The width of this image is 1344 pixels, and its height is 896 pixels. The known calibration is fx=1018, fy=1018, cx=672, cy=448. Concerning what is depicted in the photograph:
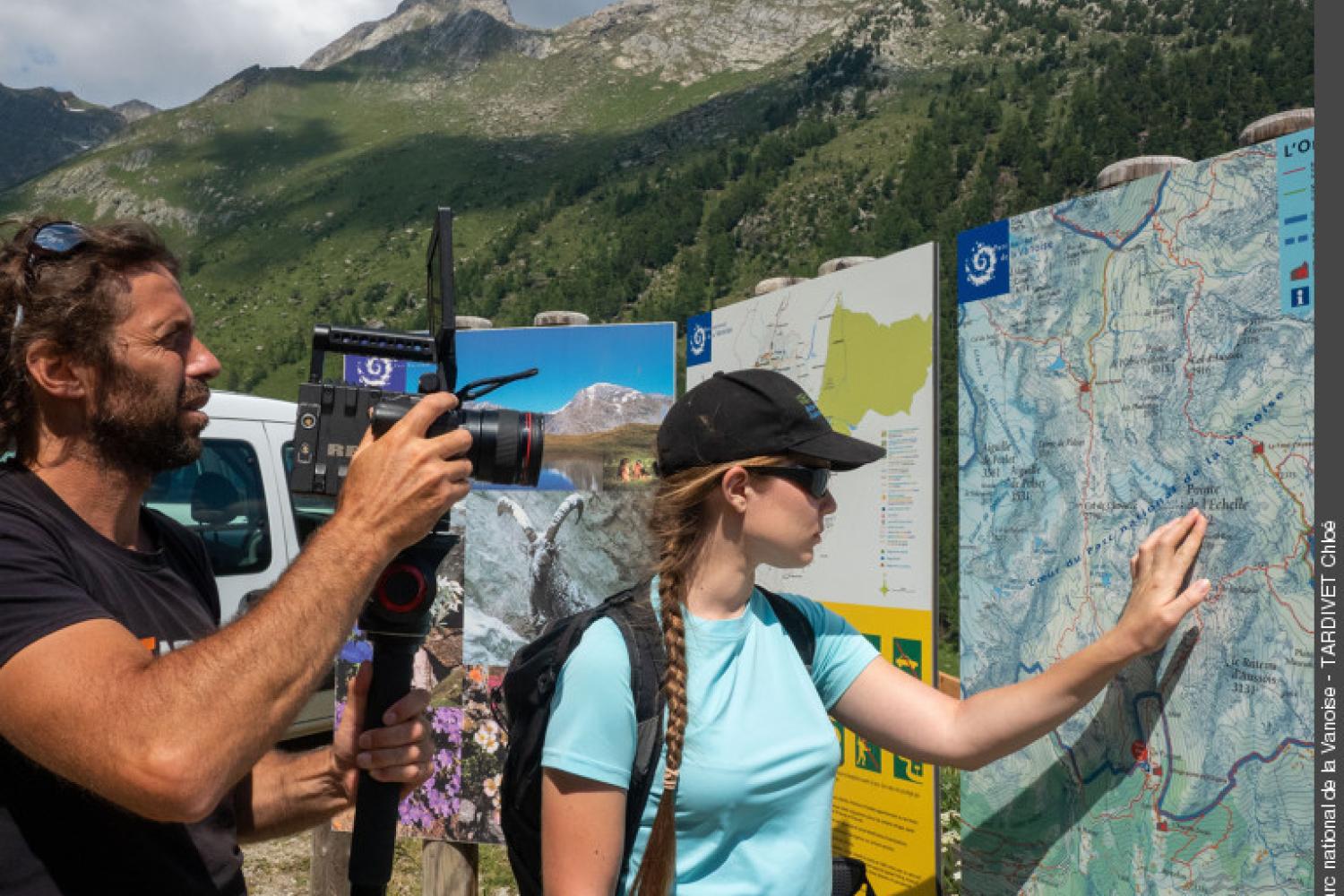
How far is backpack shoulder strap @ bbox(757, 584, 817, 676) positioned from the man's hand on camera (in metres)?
0.87

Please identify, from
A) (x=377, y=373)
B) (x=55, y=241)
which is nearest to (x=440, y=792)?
(x=377, y=373)

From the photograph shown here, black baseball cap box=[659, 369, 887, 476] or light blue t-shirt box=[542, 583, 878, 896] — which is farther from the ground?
black baseball cap box=[659, 369, 887, 476]

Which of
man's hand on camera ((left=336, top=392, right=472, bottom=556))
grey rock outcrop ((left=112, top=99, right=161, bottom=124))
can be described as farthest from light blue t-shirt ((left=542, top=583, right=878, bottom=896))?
grey rock outcrop ((left=112, top=99, right=161, bottom=124))

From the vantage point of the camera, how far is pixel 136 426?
1.61m

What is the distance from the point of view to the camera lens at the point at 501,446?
1563 mm

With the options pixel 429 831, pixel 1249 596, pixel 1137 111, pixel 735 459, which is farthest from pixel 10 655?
pixel 1137 111

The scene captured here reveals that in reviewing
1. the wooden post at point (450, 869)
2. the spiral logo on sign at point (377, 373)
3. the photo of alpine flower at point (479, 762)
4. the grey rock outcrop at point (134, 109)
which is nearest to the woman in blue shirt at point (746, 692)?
the photo of alpine flower at point (479, 762)

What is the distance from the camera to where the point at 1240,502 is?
192cm

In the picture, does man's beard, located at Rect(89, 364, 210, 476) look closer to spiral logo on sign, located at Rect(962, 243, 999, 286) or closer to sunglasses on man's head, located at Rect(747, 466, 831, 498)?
sunglasses on man's head, located at Rect(747, 466, 831, 498)

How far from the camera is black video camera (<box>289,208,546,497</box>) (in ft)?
5.13

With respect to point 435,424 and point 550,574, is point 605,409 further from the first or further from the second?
point 435,424

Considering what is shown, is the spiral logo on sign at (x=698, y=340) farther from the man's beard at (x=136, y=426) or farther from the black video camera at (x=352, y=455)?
the man's beard at (x=136, y=426)

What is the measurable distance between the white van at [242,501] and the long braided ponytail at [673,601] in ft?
13.1

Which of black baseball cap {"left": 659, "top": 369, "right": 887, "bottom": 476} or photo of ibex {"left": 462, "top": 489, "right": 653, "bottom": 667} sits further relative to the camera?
photo of ibex {"left": 462, "top": 489, "right": 653, "bottom": 667}
